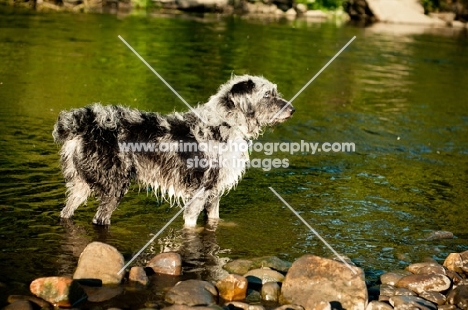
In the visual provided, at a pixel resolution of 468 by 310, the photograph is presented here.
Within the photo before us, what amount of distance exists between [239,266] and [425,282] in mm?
1789

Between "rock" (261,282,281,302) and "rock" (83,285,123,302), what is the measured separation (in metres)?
1.29

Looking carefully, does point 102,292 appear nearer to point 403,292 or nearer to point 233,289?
point 233,289

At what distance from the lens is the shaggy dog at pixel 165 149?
24.6ft

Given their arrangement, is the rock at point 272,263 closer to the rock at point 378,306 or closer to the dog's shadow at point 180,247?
the dog's shadow at point 180,247

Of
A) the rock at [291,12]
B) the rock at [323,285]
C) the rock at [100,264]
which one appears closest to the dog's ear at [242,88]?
the rock at [323,285]

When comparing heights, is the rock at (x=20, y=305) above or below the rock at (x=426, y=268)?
above

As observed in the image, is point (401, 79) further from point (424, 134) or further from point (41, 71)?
point (41, 71)

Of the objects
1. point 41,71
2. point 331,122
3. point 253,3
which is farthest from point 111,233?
point 253,3

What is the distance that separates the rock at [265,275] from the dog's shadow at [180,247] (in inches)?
10.4

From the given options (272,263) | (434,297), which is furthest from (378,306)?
(272,263)

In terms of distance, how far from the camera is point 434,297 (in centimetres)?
677

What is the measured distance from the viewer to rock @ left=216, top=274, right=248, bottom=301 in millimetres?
6488

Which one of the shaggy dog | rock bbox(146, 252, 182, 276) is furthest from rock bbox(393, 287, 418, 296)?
the shaggy dog

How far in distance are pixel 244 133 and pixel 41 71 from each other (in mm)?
9904
